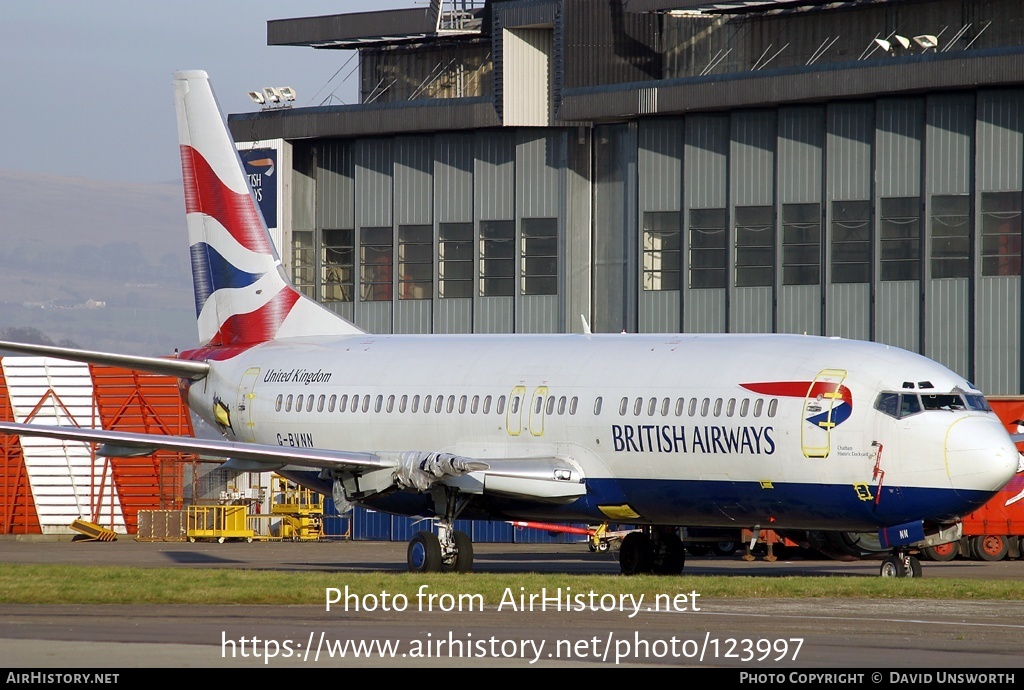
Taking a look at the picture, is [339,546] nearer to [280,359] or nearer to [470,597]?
[280,359]

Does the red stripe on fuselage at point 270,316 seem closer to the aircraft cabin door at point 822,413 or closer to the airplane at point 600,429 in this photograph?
the airplane at point 600,429

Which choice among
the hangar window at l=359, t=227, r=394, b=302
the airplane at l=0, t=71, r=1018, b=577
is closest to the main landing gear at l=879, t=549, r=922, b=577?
the airplane at l=0, t=71, r=1018, b=577

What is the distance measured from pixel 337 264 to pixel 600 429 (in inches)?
1193

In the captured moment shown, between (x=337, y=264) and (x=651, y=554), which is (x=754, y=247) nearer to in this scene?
(x=337, y=264)

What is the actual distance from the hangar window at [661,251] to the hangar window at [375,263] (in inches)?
384

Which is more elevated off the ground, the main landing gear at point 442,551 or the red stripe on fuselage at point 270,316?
the red stripe on fuselage at point 270,316

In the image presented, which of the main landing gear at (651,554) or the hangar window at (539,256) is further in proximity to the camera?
the hangar window at (539,256)

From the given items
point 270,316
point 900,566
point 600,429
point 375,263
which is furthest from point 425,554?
point 375,263

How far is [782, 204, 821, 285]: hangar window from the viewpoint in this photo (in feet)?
148

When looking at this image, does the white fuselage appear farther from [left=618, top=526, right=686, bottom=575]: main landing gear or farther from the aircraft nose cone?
[left=618, top=526, right=686, bottom=575]: main landing gear

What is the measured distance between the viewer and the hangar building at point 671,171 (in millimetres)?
42438

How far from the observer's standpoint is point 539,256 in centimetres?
5097

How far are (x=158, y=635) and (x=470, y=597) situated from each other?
5562 millimetres

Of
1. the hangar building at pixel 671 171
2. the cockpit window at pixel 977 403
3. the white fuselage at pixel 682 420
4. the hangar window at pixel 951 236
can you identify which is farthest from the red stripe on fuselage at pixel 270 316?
the hangar window at pixel 951 236
